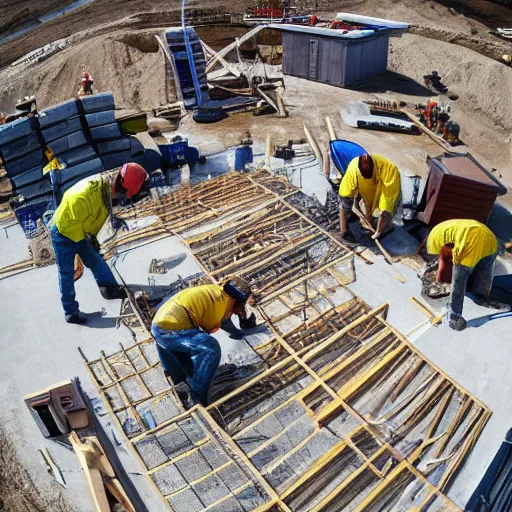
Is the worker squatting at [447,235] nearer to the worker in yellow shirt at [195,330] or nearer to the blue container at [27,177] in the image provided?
the worker in yellow shirt at [195,330]

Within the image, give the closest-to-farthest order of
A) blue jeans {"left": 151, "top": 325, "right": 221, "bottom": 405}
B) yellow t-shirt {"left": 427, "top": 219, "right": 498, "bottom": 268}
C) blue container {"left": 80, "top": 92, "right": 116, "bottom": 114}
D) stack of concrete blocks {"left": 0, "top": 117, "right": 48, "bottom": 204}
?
blue jeans {"left": 151, "top": 325, "right": 221, "bottom": 405}
yellow t-shirt {"left": 427, "top": 219, "right": 498, "bottom": 268}
stack of concrete blocks {"left": 0, "top": 117, "right": 48, "bottom": 204}
blue container {"left": 80, "top": 92, "right": 116, "bottom": 114}

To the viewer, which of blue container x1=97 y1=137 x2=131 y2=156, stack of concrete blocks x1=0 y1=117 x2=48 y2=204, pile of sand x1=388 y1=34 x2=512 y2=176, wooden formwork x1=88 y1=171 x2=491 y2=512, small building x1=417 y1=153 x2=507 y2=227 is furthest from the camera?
pile of sand x1=388 y1=34 x2=512 y2=176

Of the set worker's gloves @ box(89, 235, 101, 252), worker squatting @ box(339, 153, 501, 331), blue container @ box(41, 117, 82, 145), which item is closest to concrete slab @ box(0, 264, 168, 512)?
worker's gloves @ box(89, 235, 101, 252)

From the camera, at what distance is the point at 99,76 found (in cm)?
1869

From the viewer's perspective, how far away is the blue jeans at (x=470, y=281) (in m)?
6.72

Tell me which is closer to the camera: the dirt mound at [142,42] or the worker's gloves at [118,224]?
the worker's gloves at [118,224]

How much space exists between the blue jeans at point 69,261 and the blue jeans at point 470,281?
14.9 feet

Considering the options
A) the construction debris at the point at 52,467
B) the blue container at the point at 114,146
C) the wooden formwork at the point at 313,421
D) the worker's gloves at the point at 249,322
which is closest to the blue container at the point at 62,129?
the blue container at the point at 114,146

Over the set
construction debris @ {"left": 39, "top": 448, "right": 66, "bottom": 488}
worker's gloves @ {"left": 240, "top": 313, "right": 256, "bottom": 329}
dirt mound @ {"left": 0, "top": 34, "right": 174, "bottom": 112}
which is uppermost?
worker's gloves @ {"left": 240, "top": 313, "right": 256, "bottom": 329}

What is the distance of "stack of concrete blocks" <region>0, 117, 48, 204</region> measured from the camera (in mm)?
9492

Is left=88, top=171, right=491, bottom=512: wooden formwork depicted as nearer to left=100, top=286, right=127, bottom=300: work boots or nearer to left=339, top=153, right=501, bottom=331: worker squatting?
left=339, top=153, right=501, bottom=331: worker squatting

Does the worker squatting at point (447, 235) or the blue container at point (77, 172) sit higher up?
the worker squatting at point (447, 235)

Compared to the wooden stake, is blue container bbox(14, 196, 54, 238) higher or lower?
higher

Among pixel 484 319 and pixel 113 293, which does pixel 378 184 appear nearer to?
pixel 484 319
